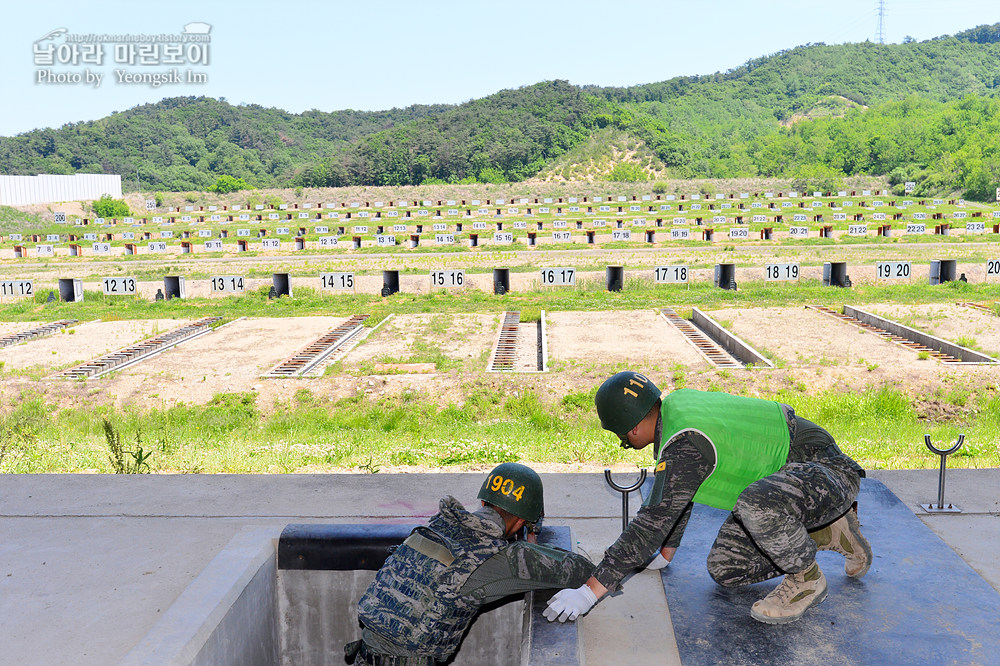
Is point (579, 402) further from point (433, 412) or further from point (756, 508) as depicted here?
point (756, 508)

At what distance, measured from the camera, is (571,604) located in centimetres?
335

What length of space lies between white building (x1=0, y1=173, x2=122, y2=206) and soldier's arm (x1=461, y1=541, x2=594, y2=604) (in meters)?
88.8

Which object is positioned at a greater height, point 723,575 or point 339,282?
point 339,282

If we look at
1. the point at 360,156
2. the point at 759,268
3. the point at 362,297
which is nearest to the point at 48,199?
the point at 360,156

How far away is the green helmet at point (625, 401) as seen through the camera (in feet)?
11.4

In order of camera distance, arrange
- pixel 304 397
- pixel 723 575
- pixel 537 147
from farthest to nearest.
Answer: pixel 537 147, pixel 304 397, pixel 723 575

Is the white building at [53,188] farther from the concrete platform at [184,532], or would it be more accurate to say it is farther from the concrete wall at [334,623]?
the concrete wall at [334,623]

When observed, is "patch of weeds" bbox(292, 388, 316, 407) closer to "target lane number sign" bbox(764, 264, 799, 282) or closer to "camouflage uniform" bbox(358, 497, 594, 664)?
"camouflage uniform" bbox(358, 497, 594, 664)

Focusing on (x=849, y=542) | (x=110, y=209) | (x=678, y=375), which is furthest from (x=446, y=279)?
Result: (x=110, y=209)

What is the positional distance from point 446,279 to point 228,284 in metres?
6.98

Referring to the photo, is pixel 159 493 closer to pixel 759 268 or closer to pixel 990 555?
pixel 990 555

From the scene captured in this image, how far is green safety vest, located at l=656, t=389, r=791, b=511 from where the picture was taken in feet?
11.3

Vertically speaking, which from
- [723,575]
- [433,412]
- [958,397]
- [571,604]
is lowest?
[433,412]

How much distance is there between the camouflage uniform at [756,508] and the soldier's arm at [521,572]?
0.15m
